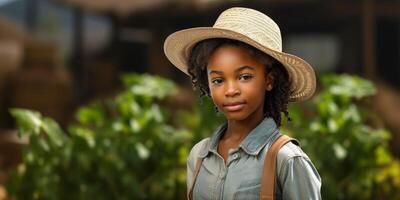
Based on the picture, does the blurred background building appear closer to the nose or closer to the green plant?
the green plant

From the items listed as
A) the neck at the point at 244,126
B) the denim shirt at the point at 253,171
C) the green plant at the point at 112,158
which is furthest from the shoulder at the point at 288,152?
the green plant at the point at 112,158

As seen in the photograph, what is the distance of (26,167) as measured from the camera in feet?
15.5

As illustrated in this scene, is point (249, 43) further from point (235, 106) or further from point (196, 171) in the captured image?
point (196, 171)

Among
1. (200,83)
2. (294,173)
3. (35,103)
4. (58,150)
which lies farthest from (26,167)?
(35,103)

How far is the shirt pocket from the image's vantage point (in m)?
1.79

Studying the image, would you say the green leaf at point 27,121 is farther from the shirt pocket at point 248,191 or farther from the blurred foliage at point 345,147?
the shirt pocket at point 248,191

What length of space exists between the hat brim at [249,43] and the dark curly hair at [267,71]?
2 centimetres

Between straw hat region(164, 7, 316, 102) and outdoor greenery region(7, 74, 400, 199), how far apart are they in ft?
8.71

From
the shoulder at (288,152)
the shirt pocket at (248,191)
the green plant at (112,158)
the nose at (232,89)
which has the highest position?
the nose at (232,89)

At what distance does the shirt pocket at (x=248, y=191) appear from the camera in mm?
1785

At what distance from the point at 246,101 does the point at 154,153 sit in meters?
3.07

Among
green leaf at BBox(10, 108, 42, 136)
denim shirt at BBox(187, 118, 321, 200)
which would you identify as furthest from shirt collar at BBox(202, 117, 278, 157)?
green leaf at BBox(10, 108, 42, 136)

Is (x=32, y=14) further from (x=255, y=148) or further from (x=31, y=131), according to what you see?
(x=255, y=148)

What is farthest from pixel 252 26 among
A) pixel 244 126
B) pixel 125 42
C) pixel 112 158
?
pixel 125 42
